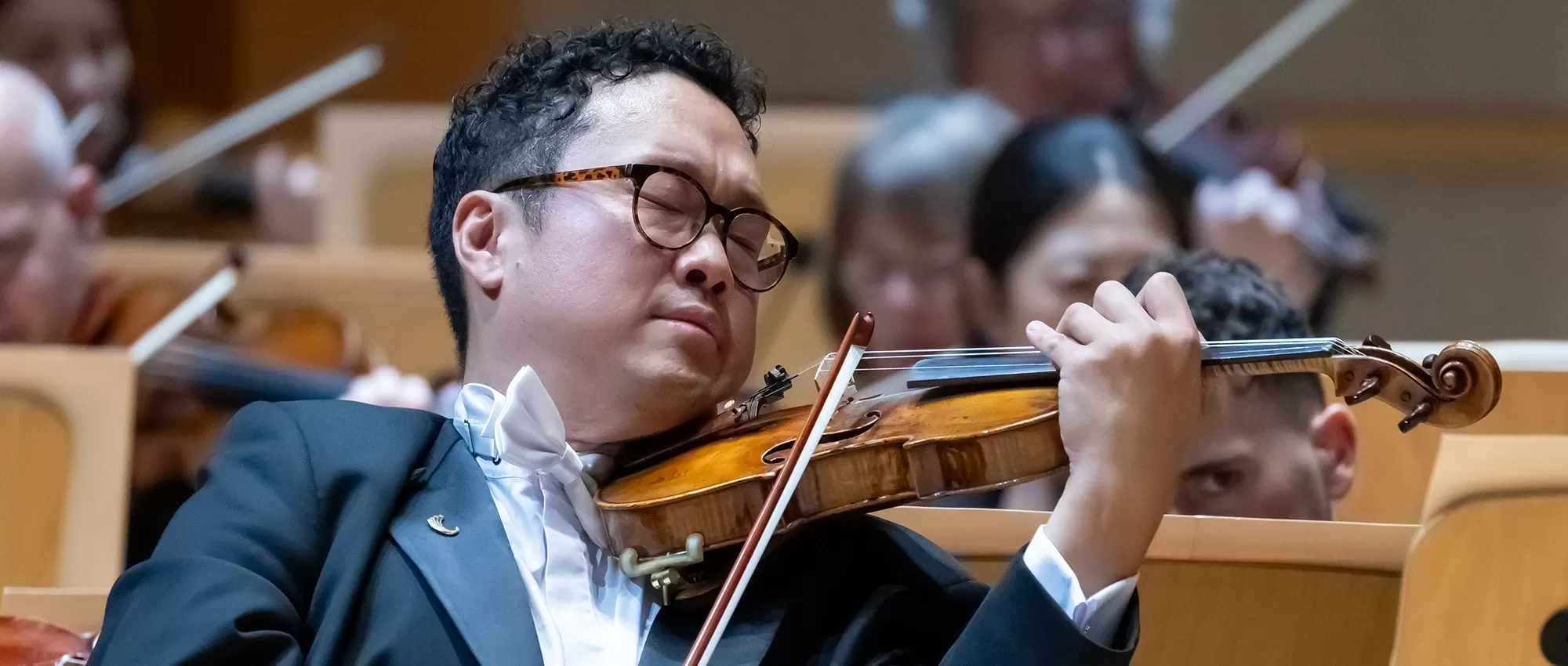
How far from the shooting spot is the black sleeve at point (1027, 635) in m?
0.88

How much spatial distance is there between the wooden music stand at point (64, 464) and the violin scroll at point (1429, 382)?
1170 mm

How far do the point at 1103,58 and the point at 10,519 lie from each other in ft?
6.51

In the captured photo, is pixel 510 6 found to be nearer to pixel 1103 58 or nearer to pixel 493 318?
pixel 1103 58

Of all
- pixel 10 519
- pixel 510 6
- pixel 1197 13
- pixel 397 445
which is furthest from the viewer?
pixel 510 6

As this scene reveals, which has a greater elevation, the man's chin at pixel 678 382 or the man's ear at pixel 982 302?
the man's chin at pixel 678 382

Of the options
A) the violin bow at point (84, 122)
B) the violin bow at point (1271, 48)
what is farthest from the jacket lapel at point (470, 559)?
the violin bow at point (1271, 48)

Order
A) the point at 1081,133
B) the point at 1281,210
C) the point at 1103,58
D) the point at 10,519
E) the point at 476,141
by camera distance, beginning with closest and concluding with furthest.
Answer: the point at 476,141 < the point at 10,519 < the point at 1081,133 < the point at 1281,210 < the point at 1103,58

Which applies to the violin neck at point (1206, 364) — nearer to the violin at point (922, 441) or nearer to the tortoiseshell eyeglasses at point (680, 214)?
the violin at point (922, 441)

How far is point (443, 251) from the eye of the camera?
1.24 meters

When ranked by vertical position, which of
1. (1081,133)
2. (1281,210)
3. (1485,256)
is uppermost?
(1081,133)

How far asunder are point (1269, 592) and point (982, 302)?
95 cm

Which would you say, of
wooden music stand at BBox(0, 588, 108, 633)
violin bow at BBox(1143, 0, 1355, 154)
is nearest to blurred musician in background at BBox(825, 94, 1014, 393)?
violin bow at BBox(1143, 0, 1355, 154)

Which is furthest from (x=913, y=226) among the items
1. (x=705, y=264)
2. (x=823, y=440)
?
(x=823, y=440)

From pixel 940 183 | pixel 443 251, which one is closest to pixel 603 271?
pixel 443 251
